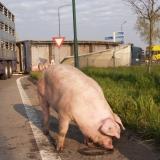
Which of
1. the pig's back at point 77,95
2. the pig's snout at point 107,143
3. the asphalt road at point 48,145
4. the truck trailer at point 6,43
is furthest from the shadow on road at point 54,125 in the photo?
the truck trailer at point 6,43

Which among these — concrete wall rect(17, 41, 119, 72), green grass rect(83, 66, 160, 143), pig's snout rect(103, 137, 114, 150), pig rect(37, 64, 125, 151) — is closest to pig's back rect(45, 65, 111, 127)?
pig rect(37, 64, 125, 151)

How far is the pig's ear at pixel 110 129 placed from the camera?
6203 millimetres

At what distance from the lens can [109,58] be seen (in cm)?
4009

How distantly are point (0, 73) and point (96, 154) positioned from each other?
25.5 m

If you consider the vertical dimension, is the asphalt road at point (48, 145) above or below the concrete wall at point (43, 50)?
below

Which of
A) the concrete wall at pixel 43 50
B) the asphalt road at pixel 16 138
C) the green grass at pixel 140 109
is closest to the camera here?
the asphalt road at pixel 16 138

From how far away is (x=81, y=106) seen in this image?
6.74 meters

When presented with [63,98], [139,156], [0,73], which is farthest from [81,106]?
[0,73]

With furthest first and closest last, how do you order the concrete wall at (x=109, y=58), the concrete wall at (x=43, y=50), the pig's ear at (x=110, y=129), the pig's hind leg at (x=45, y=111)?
the concrete wall at (x=43, y=50) < the concrete wall at (x=109, y=58) < the pig's hind leg at (x=45, y=111) < the pig's ear at (x=110, y=129)

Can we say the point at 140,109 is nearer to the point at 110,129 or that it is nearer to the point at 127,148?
the point at 127,148

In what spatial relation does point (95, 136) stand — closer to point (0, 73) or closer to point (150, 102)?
point (150, 102)

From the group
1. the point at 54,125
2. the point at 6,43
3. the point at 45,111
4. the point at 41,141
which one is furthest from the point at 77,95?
A: the point at 6,43

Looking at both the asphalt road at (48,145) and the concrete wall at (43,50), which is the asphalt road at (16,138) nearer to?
the asphalt road at (48,145)

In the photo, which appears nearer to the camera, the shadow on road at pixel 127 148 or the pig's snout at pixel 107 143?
the pig's snout at pixel 107 143
